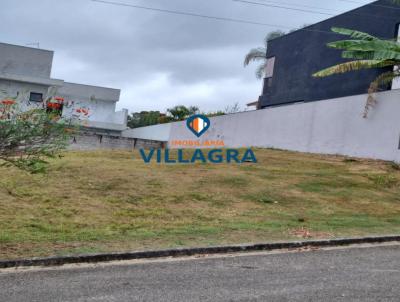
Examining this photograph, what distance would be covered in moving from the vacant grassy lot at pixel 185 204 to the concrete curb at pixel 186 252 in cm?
32

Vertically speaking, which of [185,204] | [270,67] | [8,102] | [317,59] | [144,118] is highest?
[270,67]

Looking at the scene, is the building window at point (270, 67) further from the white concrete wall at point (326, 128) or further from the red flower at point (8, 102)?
the red flower at point (8, 102)

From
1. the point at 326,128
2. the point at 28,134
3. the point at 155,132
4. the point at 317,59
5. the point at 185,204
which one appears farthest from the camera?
the point at 155,132

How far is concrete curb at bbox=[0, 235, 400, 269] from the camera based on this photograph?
21.2ft

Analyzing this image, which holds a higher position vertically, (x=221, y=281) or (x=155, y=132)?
(x=155, y=132)

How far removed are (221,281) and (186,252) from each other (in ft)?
5.02

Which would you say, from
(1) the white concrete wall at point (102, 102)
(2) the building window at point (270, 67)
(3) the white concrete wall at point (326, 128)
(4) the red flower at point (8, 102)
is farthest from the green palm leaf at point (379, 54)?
(1) the white concrete wall at point (102, 102)

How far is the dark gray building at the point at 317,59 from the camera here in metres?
21.7

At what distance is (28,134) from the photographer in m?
6.70

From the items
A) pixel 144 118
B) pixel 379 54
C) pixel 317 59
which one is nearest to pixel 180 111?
pixel 144 118

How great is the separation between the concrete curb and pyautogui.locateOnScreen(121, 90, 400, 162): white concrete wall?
8886 millimetres

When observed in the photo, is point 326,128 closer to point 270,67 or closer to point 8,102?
point 270,67

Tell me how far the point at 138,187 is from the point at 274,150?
10.7 metres

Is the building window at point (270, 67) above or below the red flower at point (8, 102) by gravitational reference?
above
